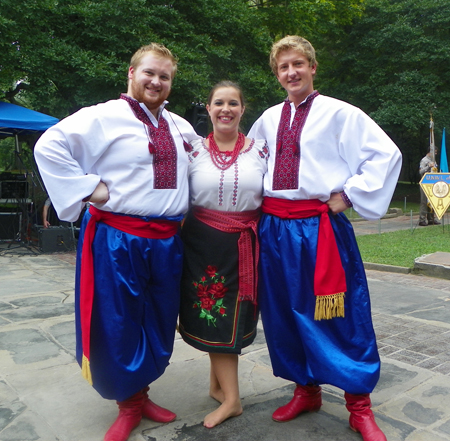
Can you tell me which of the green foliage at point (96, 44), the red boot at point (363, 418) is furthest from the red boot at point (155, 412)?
the green foliage at point (96, 44)

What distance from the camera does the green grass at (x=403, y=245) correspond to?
7.05 meters

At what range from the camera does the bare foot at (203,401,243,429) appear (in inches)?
91.5

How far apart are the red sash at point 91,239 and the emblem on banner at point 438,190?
8380mm

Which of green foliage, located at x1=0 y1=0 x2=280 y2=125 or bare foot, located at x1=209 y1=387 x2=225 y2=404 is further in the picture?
green foliage, located at x1=0 y1=0 x2=280 y2=125

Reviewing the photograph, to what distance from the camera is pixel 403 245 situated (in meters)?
8.35

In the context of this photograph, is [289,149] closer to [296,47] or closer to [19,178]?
[296,47]

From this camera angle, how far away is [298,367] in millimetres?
2365

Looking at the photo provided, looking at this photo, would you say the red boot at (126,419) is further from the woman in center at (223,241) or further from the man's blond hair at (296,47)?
the man's blond hair at (296,47)

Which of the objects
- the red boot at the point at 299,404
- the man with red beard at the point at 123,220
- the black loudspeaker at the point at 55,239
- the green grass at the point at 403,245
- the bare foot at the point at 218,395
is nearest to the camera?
the man with red beard at the point at 123,220

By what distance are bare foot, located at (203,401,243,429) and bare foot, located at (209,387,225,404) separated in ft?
0.52

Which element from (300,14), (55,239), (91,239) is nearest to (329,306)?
(91,239)

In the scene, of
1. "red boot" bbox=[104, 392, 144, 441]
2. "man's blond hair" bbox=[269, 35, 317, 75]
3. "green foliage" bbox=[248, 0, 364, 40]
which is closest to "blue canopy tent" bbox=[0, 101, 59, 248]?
"man's blond hair" bbox=[269, 35, 317, 75]

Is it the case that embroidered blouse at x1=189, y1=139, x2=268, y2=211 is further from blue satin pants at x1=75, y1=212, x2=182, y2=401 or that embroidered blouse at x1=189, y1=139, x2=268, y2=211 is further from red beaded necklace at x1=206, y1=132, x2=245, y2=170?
blue satin pants at x1=75, y1=212, x2=182, y2=401

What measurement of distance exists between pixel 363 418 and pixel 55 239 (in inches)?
273
